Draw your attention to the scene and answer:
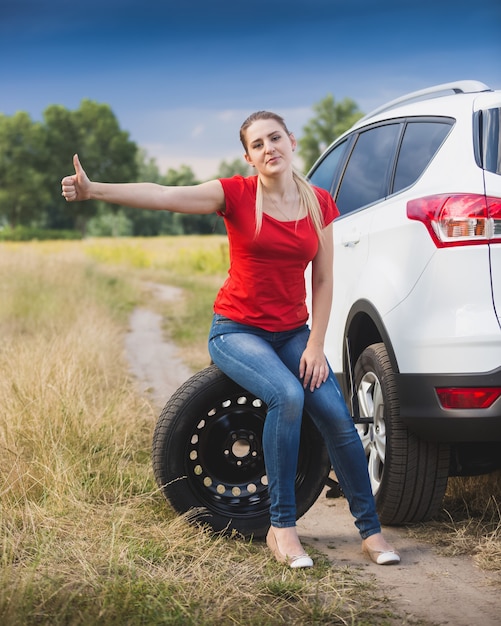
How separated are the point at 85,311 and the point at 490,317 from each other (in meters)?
9.23

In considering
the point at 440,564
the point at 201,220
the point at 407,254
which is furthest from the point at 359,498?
the point at 201,220

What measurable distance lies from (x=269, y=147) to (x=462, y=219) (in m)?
0.88

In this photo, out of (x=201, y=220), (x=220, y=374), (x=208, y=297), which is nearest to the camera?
(x=220, y=374)

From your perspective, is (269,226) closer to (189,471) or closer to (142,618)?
(189,471)

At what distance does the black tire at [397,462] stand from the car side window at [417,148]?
0.81m

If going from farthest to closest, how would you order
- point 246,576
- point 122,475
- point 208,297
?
point 208,297, point 122,475, point 246,576

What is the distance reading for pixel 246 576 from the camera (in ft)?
11.8

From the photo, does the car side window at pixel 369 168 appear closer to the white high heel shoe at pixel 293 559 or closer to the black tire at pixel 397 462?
the black tire at pixel 397 462

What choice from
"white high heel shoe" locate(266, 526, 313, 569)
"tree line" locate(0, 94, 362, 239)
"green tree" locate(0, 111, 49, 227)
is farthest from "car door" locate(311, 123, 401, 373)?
"green tree" locate(0, 111, 49, 227)

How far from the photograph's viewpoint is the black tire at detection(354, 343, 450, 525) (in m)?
4.03

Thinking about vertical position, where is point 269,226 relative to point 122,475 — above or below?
above

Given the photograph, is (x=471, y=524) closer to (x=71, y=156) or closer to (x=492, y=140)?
(x=492, y=140)

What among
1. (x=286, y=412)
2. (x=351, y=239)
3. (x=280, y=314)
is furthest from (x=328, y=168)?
(x=286, y=412)

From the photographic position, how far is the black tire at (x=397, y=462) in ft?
13.2
